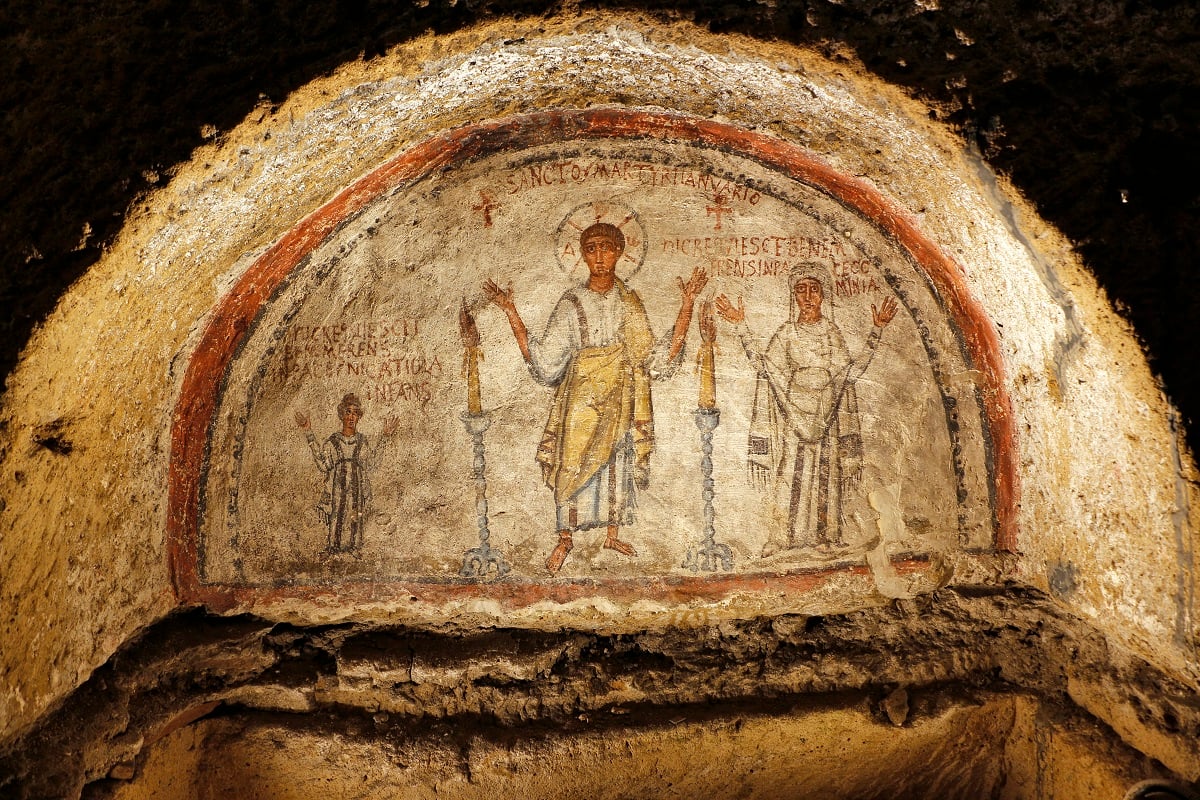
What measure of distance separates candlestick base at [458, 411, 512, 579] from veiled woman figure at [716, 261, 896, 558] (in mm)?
961

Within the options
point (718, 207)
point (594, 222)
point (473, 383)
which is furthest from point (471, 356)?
point (718, 207)

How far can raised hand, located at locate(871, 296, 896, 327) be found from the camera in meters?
3.62

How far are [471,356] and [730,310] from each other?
3.11 feet

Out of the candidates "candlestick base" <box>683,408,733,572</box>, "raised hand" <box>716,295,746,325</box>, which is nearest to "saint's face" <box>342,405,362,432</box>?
"candlestick base" <box>683,408,733,572</box>

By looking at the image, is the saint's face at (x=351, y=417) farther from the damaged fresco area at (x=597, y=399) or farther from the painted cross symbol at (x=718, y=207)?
the painted cross symbol at (x=718, y=207)

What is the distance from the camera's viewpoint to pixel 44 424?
278 centimetres

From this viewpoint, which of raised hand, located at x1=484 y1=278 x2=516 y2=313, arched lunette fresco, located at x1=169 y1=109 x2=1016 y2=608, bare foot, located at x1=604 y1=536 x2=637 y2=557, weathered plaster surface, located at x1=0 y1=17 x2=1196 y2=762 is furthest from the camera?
bare foot, located at x1=604 y1=536 x2=637 y2=557

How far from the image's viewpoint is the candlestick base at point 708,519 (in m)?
3.71

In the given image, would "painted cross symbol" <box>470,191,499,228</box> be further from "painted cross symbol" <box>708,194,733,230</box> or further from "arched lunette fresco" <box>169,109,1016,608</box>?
"painted cross symbol" <box>708,194,733,230</box>

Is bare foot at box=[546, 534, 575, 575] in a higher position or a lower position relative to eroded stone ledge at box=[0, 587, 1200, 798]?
higher

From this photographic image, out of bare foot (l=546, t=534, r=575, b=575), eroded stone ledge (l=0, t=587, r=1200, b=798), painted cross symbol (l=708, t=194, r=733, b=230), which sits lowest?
eroded stone ledge (l=0, t=587, r=1200, b=798)

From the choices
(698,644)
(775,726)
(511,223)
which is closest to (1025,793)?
(775,726)

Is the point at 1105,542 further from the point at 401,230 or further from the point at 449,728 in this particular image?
the point at 401,230

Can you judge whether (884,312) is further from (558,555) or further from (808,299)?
(558,555)
